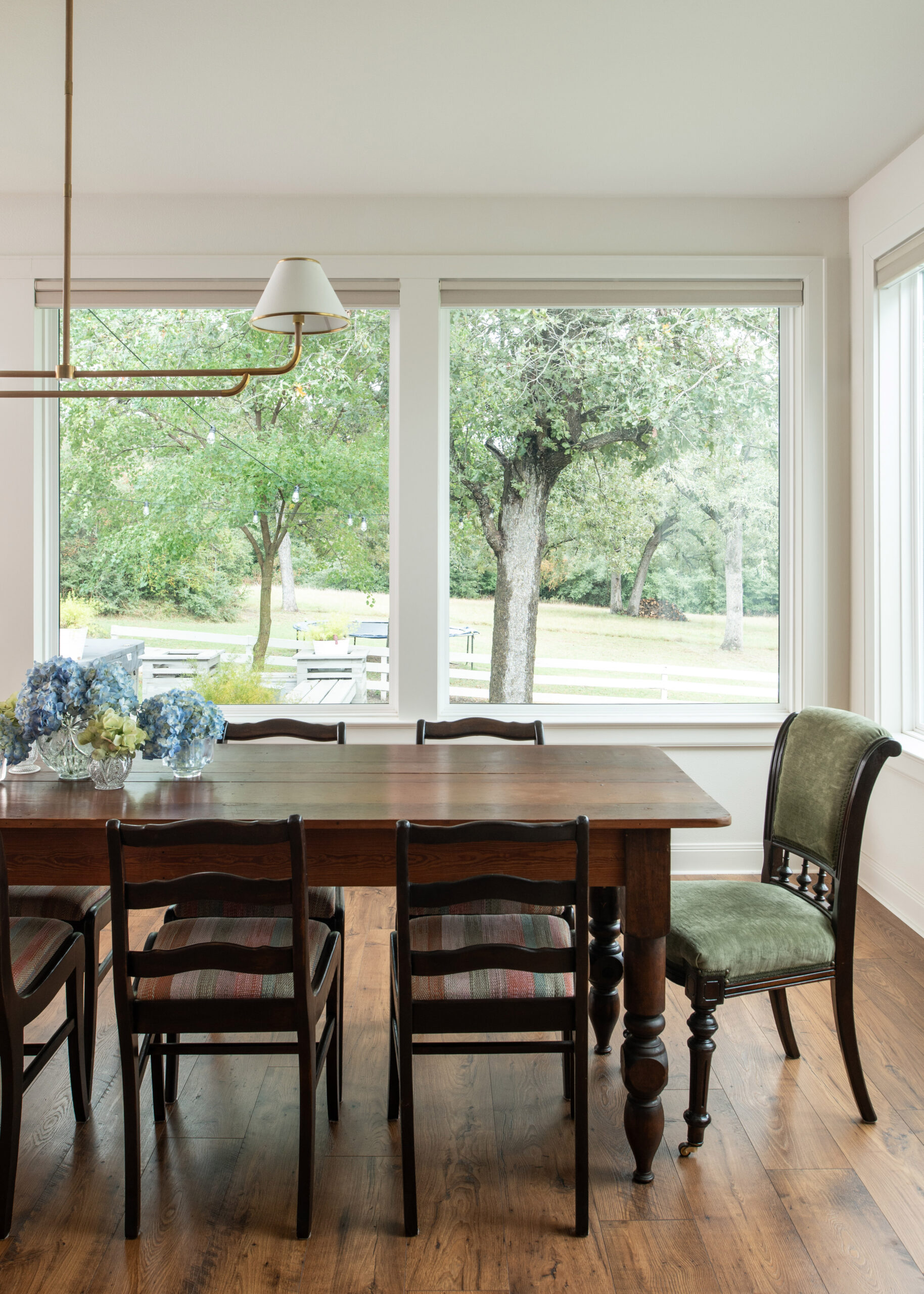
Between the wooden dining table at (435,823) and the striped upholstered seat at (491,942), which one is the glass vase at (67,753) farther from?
the striped upholstered seat at (491,942)

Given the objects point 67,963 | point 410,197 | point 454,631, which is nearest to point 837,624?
point 454,631

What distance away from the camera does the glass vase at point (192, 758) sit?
237 centimetres

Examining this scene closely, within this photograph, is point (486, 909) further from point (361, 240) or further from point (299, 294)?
point (361, 240)

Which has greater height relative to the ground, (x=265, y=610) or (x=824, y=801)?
(x=265, y=610)

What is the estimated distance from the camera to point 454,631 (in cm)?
420

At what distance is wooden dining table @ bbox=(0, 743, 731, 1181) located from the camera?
199 centimetres

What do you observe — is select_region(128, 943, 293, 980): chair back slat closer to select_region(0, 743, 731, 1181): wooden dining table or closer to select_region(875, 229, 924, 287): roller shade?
select_region(0, 743, 731, 1181): wooden dining table

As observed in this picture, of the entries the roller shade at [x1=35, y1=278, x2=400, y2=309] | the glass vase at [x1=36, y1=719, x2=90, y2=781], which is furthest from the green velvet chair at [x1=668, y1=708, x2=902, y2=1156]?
the roller shade at [x1=35, y1=278, x2=400, y2=309]

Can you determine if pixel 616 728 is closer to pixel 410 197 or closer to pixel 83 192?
pixel 410 197

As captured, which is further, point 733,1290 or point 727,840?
point 727,840

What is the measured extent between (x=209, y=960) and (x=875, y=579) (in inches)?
122

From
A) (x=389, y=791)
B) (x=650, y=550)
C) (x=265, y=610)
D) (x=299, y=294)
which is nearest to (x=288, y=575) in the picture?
(x=265, y=610)

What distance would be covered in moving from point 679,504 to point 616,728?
1.05 metres

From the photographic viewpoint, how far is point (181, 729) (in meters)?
2.33
